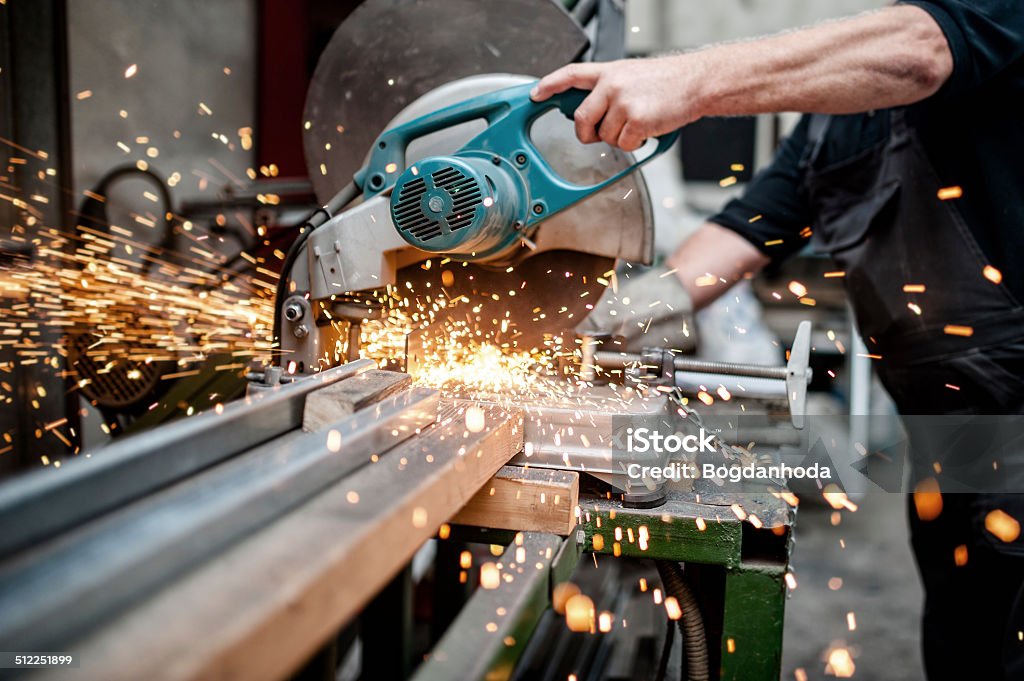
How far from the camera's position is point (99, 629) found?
42 centimetres

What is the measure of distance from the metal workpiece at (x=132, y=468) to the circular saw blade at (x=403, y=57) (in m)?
0.82

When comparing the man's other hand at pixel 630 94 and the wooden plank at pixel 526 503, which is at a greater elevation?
the man's other hand at pixel 630 94

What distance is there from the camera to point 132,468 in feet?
2.02

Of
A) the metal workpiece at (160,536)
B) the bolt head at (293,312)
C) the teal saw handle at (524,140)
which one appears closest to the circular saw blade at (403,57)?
the teal saw handle at (524,140)

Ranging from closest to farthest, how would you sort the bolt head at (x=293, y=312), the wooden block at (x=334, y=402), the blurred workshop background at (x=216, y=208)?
1. the wooden block at (x=334, y=402)
2. the bolt head at (x=293, y=312)
3. the blurred workshop background at (x=216, y=208)

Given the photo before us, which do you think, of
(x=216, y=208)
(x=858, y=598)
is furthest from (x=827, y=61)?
(x=858, y=598)

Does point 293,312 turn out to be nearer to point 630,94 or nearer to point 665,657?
point 630,94

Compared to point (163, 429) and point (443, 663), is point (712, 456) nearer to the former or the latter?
point (443, 663)

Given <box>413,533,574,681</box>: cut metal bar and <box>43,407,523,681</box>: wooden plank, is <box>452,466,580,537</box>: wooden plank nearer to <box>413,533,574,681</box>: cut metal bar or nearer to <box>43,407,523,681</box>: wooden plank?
<box>413,533,574,681</box>: cut metal bar

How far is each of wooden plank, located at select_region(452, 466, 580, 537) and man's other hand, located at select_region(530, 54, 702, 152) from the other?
576 millimetres

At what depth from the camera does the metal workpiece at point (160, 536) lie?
433 millimetres

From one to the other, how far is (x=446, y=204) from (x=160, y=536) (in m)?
0.71

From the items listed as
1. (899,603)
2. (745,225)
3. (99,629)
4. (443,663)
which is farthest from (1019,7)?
(899,603)

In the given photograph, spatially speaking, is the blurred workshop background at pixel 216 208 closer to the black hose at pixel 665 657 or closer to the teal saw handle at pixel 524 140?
the teal saw handle at pixel 524 140
